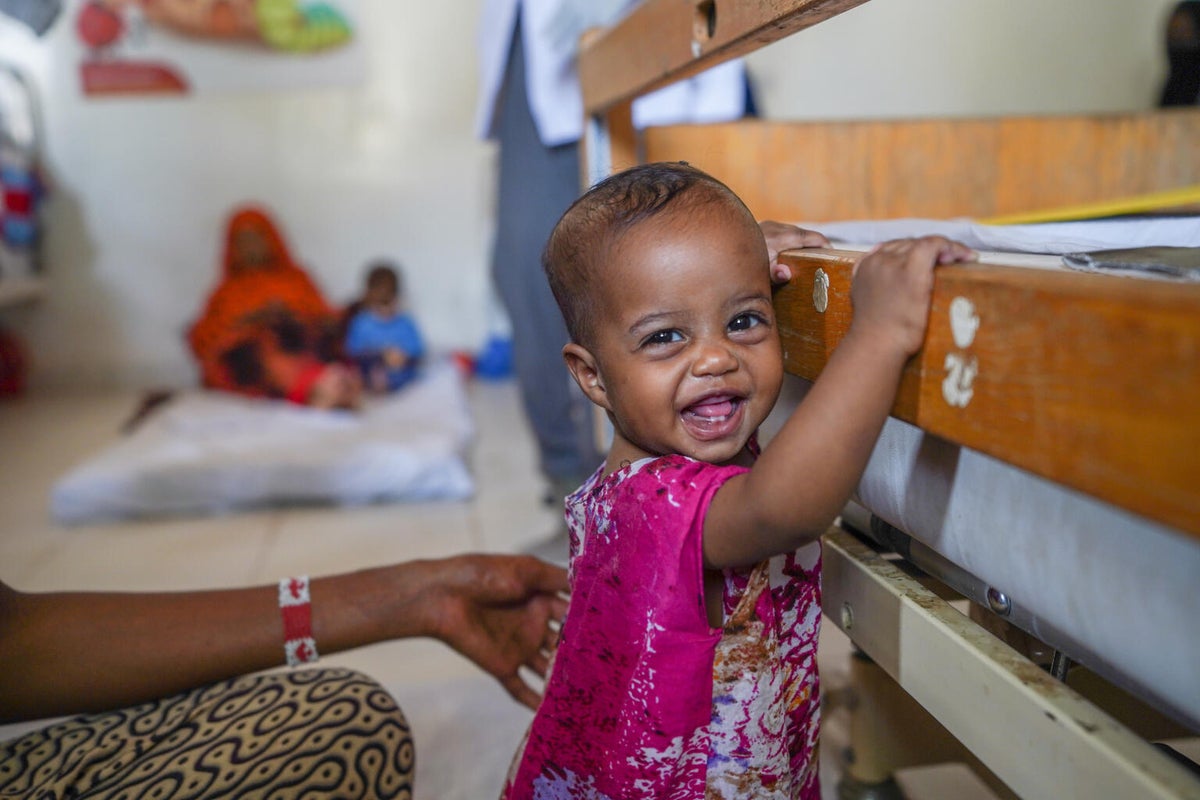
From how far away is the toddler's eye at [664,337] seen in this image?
62 centimetres

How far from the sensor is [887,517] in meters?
0.69

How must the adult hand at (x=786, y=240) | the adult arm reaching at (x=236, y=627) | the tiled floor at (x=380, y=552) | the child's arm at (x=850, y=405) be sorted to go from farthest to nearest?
the tiled floor at (x=380, y=552) < the adult arm reaching at (x=236, y=627) < the adult hand at (x=786, y=240) < the child's arm at (x=850, y=405)

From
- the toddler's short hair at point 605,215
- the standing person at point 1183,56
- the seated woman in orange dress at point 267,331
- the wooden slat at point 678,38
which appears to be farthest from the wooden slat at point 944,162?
the seated woman in orange dress at point 267,331

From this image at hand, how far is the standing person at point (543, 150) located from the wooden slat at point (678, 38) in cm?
33

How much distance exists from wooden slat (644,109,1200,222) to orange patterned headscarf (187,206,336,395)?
2238 mm

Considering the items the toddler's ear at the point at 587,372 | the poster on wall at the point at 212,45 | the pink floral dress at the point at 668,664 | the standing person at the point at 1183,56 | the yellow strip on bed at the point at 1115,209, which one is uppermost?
the poster on wall at the point at 212,45

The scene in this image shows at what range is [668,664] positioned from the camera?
612 millimetres

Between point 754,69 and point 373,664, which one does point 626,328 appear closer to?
point 373,664

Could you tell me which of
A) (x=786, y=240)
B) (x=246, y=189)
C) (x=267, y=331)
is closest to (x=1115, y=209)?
(x=786, y=240)

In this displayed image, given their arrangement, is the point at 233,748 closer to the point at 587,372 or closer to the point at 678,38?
the point at 587,372

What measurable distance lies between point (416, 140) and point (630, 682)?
12.5ft

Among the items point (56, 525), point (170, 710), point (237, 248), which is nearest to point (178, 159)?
point (237, 248)

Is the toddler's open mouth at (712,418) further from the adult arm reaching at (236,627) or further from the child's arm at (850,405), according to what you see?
the adult arm reaching at (236,627)

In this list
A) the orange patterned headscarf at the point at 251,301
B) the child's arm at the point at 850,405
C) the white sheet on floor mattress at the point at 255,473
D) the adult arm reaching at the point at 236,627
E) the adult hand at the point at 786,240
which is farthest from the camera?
the orange patterned headscarf at the point at 251,301
